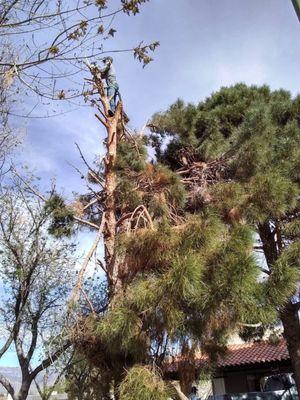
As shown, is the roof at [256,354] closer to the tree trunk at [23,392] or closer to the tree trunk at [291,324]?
the tree trunk at [291,324]

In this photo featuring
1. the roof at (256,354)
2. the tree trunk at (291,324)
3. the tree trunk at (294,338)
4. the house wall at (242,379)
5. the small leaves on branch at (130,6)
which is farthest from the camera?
the house wall at (242,379)

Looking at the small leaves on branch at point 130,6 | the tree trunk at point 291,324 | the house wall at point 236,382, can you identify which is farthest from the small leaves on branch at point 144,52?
the house wall at point 236,382

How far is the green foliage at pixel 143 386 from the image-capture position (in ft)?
13.9

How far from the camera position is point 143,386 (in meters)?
4.30

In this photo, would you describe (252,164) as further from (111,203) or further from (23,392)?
(23,392)

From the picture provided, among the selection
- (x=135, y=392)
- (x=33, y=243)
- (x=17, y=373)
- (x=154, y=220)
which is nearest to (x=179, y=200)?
(x=154, y=220)

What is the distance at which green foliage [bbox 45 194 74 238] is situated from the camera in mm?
6609

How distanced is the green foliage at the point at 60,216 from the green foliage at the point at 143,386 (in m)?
2.62

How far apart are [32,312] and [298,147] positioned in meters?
6.28

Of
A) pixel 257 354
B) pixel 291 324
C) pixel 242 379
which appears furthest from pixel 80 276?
pixel 242 379

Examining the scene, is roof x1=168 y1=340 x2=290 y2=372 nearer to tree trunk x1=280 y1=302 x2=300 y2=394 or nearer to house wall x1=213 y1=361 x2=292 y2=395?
house wall x1=213 y1=361 x2=292 y2=395

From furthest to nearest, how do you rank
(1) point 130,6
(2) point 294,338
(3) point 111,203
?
(2) point 294,338
(3) point 111,203
(1) point 130,6

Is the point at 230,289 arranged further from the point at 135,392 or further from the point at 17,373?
the point at 17,373

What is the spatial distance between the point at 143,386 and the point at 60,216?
2948 mm
